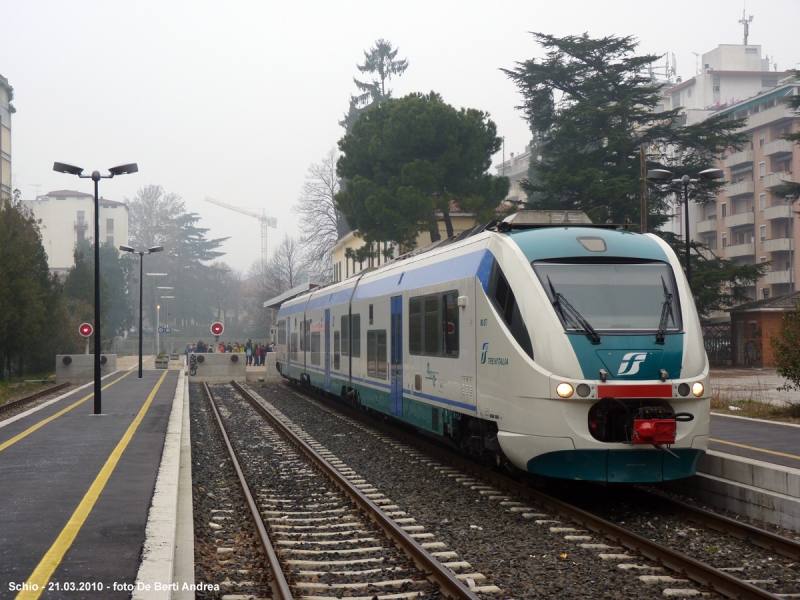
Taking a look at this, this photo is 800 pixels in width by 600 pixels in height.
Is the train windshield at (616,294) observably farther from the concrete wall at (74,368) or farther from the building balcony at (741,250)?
the building balcony at (741,250)

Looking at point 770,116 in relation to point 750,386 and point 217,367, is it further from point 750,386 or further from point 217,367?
point 217,367

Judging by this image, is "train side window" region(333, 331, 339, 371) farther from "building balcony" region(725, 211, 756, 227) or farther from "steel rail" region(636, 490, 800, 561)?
"building balcony" region(725, 211, 756, 227)

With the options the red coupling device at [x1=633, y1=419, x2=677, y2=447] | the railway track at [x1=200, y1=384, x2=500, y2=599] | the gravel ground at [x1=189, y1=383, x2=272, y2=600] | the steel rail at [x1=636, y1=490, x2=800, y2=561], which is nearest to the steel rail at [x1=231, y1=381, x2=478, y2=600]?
the railway track at [x1=200, y1=384, x2=500, y2=599]

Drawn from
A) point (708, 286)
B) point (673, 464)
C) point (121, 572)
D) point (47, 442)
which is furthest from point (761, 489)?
point (708, 286)

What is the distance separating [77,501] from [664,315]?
6175 millimetres

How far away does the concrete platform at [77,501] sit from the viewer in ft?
19.5

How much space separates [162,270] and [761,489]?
102m

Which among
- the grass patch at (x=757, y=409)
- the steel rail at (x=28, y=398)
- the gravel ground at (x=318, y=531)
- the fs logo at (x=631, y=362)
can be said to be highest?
the fs logo at (x=631, y=362)

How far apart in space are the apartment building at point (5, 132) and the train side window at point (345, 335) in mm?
55634

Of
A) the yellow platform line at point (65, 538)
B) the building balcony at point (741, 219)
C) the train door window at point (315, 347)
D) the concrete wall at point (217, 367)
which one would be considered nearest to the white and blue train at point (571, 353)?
the yellow platform line at point (65, 538)

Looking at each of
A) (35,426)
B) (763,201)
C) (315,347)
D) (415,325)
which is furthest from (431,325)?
(763,201)

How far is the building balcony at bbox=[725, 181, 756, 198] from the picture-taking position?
6353 centimetres

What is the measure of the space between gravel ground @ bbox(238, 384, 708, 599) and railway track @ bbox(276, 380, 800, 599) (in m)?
0.07

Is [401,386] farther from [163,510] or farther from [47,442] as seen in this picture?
[163,510]
